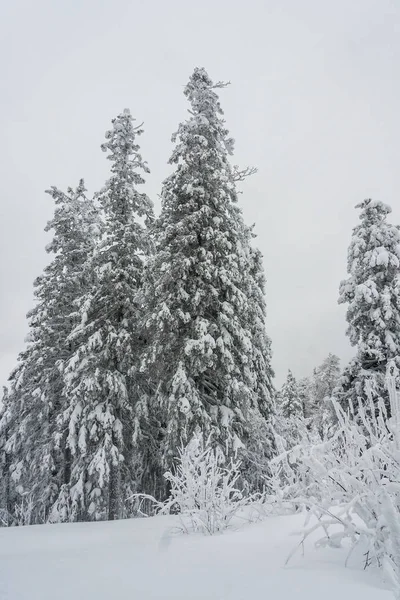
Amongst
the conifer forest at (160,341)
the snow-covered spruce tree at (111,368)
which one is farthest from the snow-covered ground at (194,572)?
the snow-covered spruce tree at (111,368)

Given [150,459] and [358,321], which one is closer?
[150,459]

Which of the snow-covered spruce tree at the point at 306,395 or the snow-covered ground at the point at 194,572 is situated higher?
the snow-covered spruce tree at the point at 306,395

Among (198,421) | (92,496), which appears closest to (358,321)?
(198,421)

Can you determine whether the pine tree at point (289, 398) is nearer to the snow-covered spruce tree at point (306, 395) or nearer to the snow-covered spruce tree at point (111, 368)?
the snow-covered spruce tree at point (306, 395)

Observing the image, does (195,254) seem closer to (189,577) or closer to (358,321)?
(358,321)

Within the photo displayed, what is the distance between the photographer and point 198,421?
11.7m

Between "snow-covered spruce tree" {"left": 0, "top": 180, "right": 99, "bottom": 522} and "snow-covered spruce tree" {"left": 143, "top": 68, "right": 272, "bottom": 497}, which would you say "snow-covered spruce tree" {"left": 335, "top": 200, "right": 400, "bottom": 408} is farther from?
"snow-covered spruce tree" {"left": 0, "top": 180, "right": 99, "bottom": 522}

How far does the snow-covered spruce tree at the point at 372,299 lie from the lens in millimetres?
15945

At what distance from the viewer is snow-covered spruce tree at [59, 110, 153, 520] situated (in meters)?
13.2

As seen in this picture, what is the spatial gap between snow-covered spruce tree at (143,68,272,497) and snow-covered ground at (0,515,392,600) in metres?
7.46

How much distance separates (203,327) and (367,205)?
10.3 m

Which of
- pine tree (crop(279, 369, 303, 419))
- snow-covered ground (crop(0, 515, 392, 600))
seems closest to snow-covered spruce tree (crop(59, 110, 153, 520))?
snow-covered ground (crop(0, 515, 392, 600))

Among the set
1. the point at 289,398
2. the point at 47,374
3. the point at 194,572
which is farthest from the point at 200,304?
the point at 289,398

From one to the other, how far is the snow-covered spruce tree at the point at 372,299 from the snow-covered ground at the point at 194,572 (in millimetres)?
13387
